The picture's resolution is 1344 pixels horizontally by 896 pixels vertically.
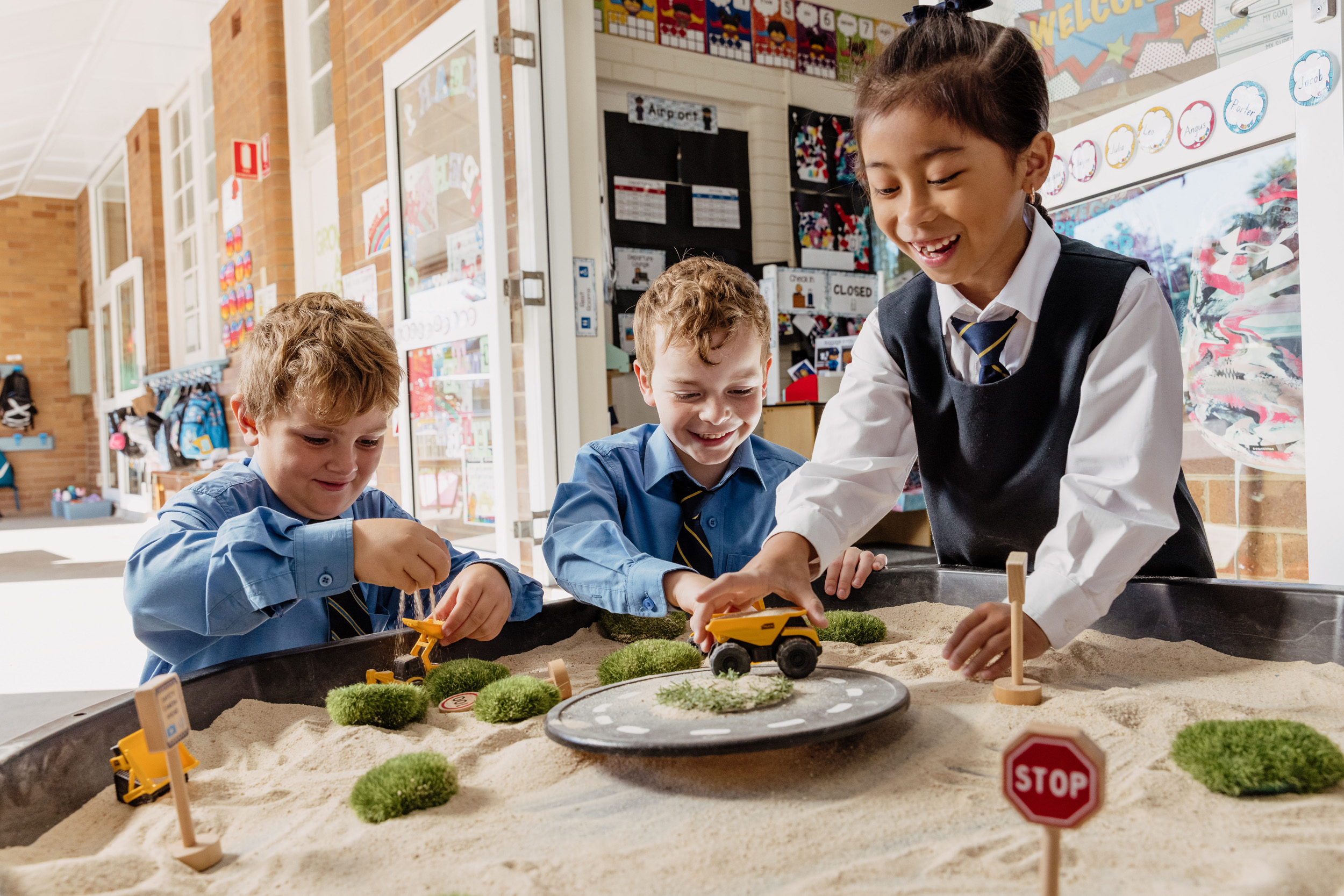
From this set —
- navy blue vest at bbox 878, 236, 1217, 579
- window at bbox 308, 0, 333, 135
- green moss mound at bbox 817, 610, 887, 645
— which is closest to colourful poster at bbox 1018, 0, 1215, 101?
navy blue vest at bbox 878, 236, 1217, 579

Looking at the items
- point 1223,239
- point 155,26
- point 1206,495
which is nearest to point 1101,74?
point 1223,239

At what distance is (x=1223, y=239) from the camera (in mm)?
2102

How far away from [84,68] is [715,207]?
523 centimetres

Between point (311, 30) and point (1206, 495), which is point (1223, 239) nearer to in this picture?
point (1206, 495)

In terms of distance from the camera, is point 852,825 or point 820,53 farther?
point 820,53

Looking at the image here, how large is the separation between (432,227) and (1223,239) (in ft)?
10.1

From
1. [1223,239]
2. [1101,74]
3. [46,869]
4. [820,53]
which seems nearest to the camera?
[46,869]

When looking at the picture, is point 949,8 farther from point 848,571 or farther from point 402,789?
point 402,789

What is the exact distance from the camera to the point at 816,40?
568 centimetres

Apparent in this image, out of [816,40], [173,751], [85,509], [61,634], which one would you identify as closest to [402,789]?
[173,751]

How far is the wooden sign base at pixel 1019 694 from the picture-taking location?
0.92 metres

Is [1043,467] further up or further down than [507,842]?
further up

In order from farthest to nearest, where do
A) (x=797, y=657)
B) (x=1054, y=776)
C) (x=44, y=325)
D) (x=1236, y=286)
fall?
1. (x=44, y=325)
2. (x=1236, y=286)
3. (x=797, y=657)
4. (x=1054, y=776)

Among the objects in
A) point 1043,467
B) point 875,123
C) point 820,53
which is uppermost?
point 820,53
